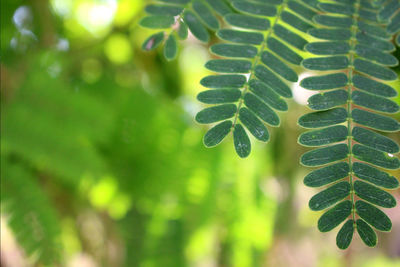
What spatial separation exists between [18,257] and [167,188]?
20.7 inches

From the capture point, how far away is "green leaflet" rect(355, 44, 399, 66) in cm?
54

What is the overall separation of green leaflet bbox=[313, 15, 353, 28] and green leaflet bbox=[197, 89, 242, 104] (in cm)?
17

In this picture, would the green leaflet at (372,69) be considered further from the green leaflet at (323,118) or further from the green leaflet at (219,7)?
the green leaflet at (219,7)

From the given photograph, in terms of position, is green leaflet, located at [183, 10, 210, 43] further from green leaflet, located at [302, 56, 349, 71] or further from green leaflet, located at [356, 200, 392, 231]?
green leaflet, located at [356, 200, 392, 231]

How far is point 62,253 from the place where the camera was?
37.2 inches

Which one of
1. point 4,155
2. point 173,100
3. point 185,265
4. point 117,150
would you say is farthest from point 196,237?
point 4,155

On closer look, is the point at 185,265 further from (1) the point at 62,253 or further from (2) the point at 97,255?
(2) the point at 97,255

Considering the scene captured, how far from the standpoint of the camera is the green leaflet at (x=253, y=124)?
485mm

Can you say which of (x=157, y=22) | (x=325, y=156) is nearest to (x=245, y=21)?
(x=157, y=22)

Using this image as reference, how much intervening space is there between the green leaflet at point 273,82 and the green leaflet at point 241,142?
8 centimetres

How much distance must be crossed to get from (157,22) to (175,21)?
0.03m

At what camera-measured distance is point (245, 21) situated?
1.96 feet

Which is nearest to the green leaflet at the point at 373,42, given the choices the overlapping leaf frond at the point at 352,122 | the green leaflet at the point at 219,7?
the overlapping leaf frond at the point at 352,122

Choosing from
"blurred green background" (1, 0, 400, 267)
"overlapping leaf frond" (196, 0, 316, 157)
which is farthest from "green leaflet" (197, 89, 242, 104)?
"blurred green background" (1, 0, 400, 267)
